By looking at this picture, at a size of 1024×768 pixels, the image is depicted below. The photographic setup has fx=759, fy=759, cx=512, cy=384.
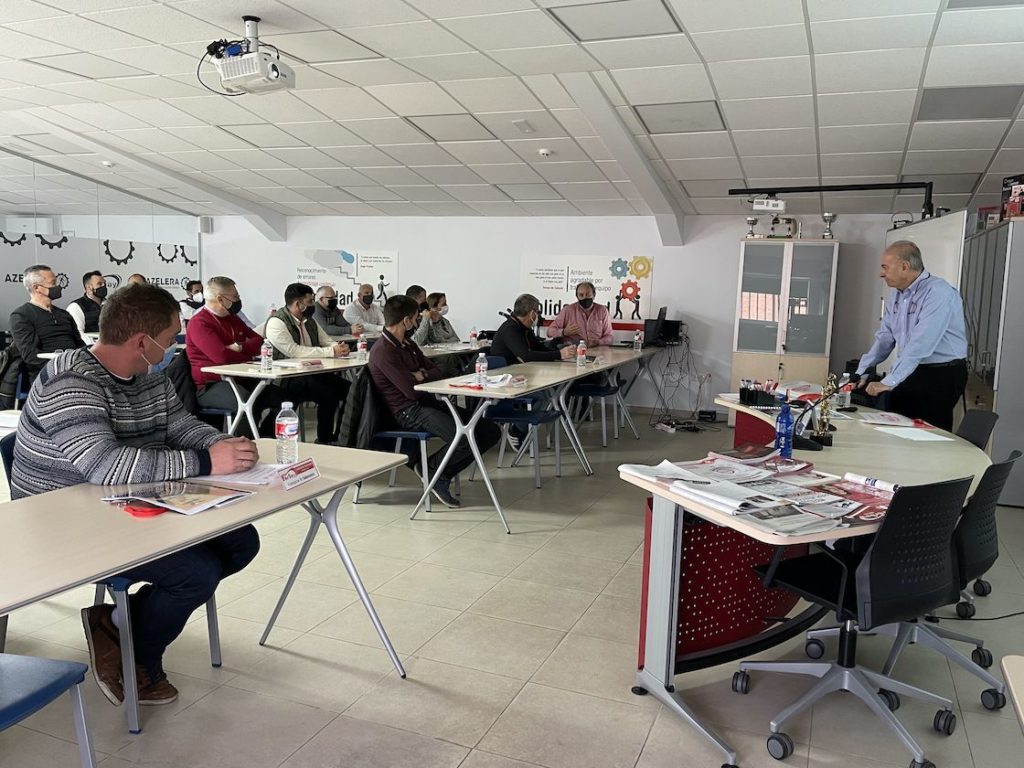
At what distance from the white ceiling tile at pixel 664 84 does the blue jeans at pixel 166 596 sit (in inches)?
148

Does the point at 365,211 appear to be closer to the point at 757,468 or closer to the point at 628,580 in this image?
the point at 628,580

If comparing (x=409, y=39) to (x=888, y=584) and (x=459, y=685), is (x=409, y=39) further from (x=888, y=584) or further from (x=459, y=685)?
(x=888, y=584)

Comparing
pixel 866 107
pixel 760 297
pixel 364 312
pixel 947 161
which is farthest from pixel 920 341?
pixel 364 312

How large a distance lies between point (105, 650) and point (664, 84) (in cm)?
429

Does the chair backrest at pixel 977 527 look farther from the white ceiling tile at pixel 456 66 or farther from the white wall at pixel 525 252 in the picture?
the white wall at pixel 525 252

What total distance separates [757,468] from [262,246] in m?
9.76

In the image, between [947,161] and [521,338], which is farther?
[521,338]

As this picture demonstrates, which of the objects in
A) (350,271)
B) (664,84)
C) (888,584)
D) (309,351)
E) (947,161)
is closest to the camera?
(888,584)

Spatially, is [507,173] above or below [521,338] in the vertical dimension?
above

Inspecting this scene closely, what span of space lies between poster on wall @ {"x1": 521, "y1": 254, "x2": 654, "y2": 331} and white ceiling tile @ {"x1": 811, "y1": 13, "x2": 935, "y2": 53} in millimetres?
4984

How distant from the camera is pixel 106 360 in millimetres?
2326

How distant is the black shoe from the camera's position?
4.70m

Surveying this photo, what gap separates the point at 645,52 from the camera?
14.2 ft

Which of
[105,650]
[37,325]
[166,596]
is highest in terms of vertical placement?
[37,325]
